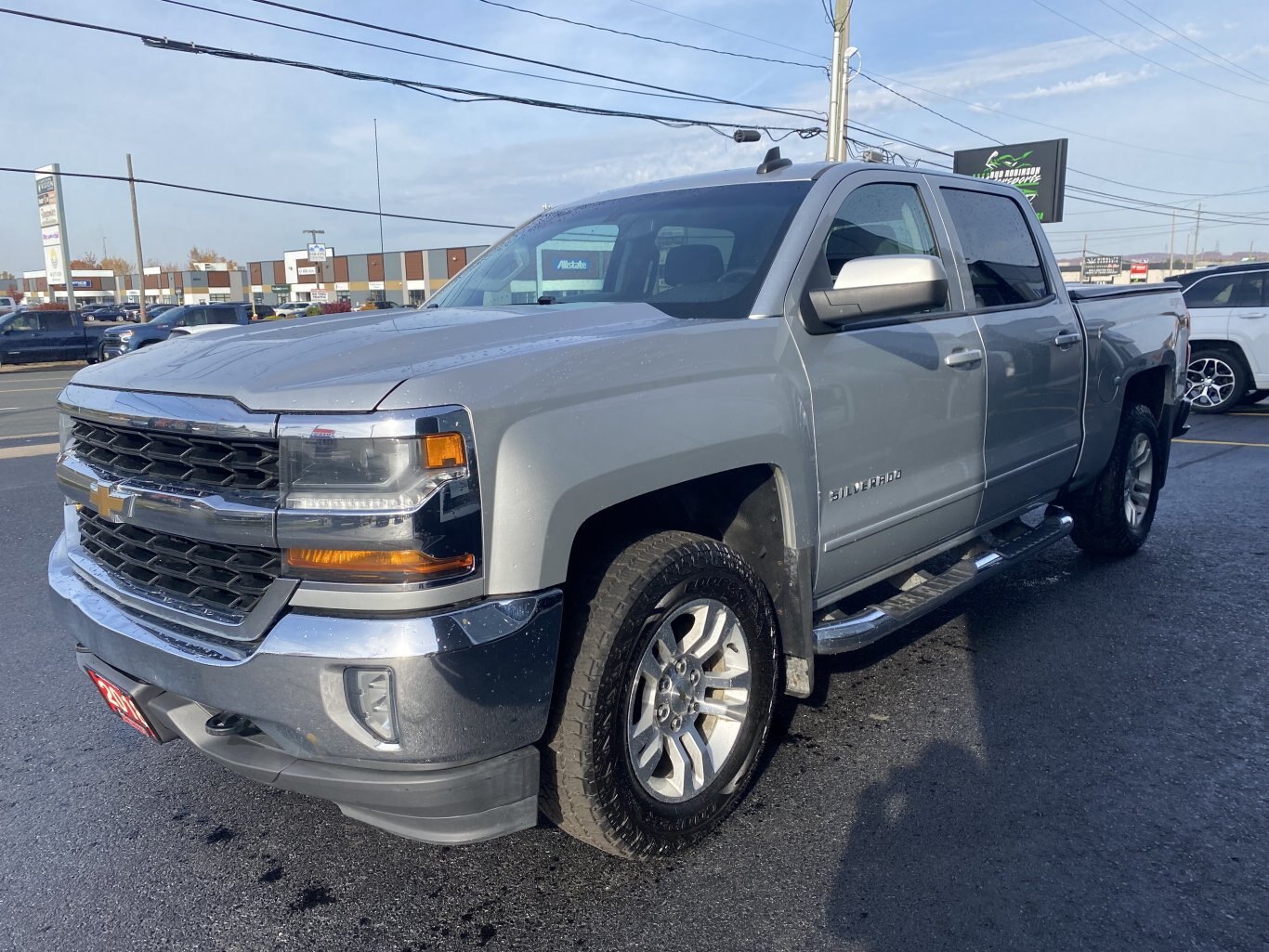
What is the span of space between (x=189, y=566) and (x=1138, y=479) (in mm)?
5371

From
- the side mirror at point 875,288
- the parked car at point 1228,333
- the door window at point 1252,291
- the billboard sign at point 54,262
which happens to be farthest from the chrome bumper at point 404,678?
the billboard sign at point 54,262

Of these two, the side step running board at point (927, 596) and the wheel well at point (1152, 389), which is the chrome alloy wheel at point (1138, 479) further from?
the side step running board at point (927, 596)

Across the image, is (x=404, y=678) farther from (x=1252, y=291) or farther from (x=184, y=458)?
(x=1252, y=291)

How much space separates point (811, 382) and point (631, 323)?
0.63 m

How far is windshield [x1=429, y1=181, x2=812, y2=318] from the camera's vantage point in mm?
3217

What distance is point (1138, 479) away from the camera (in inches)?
226

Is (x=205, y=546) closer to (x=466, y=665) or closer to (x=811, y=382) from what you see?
(x=466, y=665)

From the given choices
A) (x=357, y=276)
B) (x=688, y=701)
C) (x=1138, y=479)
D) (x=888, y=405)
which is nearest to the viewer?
(x=688, y=701)

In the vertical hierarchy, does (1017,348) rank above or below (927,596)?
above

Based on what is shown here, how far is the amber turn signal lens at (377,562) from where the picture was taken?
2.05 m

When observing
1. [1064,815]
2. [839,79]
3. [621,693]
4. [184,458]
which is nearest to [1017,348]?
[1064,815]

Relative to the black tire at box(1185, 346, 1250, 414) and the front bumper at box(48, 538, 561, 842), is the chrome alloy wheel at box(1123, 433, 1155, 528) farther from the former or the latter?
the black tire at box(1185, 346, 1250, 414)

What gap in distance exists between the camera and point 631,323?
2.77 meters

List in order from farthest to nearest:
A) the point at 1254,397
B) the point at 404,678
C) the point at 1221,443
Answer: the point at 1254,397
the point at 1221,443
the point at 404,678
